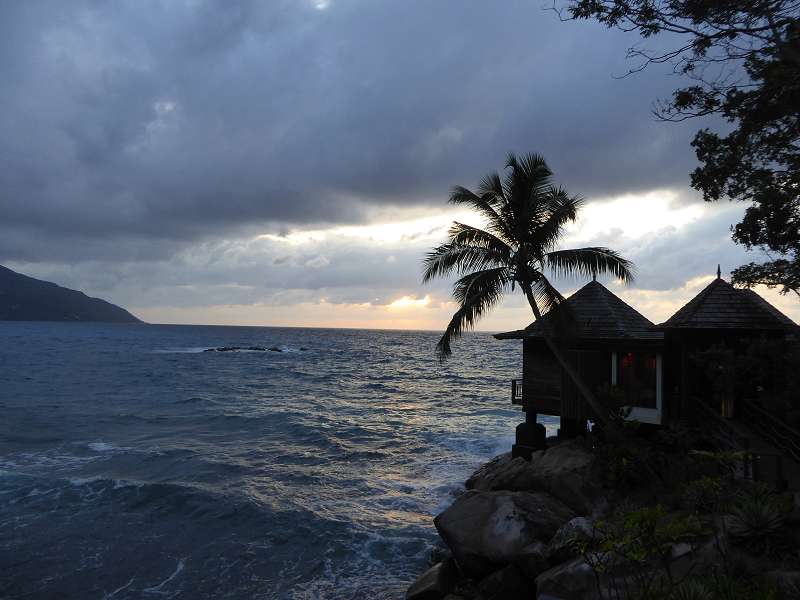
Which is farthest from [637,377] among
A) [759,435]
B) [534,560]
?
[534,560]

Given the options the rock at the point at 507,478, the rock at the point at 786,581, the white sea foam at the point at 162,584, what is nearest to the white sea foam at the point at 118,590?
the white sea foam at the point at 162,584

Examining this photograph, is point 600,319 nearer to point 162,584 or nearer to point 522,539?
point 522,539

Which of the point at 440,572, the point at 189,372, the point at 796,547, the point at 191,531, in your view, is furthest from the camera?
the point at 189,372

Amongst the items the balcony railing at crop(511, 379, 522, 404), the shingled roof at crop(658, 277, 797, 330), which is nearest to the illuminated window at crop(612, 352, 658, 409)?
the shingled roof at crop(658, 277, 797, 330)

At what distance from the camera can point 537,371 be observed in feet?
59.6

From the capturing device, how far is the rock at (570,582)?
334 inches

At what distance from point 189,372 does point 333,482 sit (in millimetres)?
48903

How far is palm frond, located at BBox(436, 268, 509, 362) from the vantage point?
15336mm

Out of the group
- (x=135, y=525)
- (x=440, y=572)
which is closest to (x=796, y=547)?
(x=440, y=572)

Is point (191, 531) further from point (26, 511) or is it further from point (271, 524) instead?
point (26, 511)

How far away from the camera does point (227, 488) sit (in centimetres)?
1947

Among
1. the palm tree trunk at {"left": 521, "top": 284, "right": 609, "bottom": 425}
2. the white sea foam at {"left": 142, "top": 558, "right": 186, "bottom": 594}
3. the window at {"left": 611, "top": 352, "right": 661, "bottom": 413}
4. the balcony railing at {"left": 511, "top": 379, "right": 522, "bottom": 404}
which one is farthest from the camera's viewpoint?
the balcony railing at {"left": 511, "top": 379, "right": 522, "bottom": 404}

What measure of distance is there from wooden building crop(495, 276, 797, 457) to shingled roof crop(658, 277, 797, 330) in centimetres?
3

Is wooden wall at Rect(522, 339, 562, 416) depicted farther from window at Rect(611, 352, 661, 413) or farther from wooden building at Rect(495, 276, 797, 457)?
window at Rect(611, 352, 661, 413)
